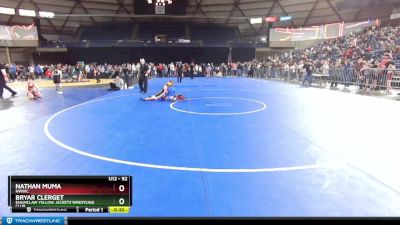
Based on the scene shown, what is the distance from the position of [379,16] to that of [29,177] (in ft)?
72.7

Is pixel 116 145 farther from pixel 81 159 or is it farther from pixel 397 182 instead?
pixel 397 182

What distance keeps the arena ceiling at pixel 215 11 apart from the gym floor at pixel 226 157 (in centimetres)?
315

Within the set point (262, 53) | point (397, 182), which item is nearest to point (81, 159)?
point (397, 182)

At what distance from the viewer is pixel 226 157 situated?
13.1 ft

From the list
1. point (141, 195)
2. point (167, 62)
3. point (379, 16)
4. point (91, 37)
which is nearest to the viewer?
point (141, 195)

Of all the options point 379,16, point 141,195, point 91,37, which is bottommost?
point 141,195

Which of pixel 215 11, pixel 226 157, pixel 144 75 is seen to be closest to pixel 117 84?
pixel 144 75

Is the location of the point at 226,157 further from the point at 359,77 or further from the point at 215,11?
the point at 215,11

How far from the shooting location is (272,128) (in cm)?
583

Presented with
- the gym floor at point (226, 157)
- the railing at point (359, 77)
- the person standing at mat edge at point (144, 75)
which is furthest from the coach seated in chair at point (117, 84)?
the railing at point (359, 77)
